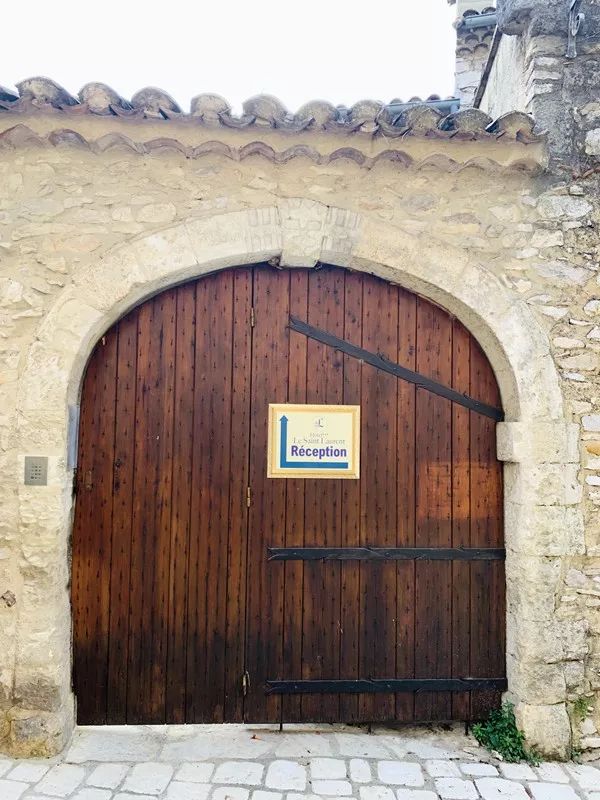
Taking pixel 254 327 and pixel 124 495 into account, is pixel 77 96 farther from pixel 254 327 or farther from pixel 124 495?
pixel 124 495

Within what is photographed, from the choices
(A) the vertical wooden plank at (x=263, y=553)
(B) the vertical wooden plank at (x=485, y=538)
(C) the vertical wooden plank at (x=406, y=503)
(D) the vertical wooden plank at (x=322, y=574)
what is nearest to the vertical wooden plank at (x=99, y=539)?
(A) the vertical wooden plank at (x=263, y=553)

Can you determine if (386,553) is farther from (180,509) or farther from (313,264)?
(313,264)

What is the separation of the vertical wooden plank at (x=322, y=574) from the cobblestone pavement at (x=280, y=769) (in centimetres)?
29

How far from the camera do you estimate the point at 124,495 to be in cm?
326

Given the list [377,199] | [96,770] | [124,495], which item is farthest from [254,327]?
Result: [96,770]

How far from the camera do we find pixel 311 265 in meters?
Result: 3.33

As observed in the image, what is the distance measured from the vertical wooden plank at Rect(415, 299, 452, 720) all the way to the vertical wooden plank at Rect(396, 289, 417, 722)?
0.04 m

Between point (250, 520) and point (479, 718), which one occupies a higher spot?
point (250, 520)

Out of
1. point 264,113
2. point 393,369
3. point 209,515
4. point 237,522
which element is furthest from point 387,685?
point 264,113

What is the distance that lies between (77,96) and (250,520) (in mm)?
2432

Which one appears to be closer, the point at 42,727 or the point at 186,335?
the point at 42,727

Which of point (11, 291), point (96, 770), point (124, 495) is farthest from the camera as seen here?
point (124, 495)

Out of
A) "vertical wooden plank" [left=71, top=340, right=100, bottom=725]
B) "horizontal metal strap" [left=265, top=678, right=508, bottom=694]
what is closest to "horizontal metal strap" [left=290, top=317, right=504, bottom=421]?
"vertical wooden plank" [left=71, top=340, right=100, bottom=725]

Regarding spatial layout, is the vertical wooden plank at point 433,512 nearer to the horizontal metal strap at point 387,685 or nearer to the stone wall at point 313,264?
the horizontal metal strap at point 387,685
